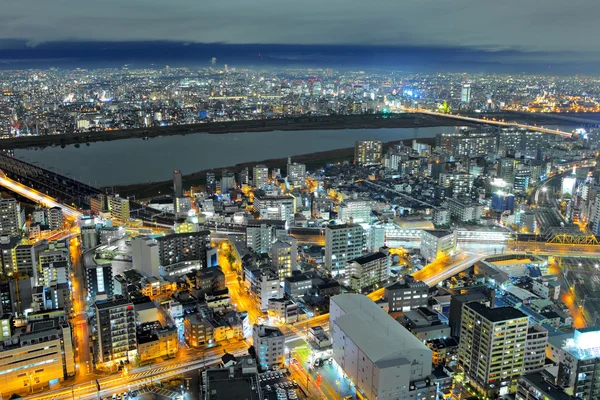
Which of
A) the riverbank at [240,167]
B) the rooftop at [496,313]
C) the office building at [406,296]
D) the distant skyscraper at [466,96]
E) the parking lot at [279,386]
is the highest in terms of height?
the distant skyscraper at [466,96]

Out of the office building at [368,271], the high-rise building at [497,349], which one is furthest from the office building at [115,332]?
the high-rise building at [497,349]

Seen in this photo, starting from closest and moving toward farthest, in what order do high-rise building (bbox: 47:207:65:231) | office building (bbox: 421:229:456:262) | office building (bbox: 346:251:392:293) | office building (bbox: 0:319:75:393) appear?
office building (bbox: 0:319:75:393)
office building (bbox: 346:251:392:293)
office building (bbox: 421:229:456:262)
high-rise building (bbox: 47:207:65:231)

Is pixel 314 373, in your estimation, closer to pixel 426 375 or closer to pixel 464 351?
pixel 426 375

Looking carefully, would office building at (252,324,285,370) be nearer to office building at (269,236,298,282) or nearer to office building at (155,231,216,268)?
office building at (269,236,298,282)

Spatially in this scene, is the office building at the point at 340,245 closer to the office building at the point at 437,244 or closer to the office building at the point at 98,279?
the office building at the point at 437,244

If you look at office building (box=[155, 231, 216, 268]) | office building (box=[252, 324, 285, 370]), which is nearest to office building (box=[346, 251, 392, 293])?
office building (box=[155, 231, 216, 268])

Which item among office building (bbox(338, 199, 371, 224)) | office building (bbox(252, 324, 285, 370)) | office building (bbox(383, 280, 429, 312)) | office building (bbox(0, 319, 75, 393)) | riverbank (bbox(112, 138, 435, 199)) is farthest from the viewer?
riverbank (bbox(112, 138, 435, 199))
